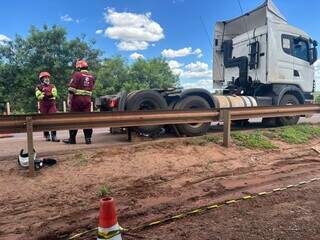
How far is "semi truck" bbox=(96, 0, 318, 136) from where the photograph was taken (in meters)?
12.2

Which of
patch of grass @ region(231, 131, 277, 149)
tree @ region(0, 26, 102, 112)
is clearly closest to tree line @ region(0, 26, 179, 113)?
tree @ region(0, 26, 102, 112)

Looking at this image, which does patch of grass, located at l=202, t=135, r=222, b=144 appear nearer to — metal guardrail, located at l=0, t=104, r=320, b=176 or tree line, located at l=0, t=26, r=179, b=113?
metal guardrail, located at l=0, t=104, r=320, b=176

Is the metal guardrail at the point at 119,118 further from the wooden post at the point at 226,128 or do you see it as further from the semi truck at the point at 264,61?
the semi truck at the point at 264,61

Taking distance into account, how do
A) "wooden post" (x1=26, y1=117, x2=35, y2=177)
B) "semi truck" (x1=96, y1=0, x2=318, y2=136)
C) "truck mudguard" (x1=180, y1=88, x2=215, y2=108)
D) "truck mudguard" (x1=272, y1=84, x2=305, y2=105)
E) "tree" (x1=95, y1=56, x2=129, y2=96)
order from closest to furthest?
"wooden post" (x1=26, y1=117, x2=35, y2=177)
"truck mudguard" (x1=180, y1=88, x2=215, y2=108)
"semi truck" (x1=96, y1=0, x2=318, y2=136)
"truck mudguard" (x1=272, y1=84, x2=305, y2=105)
"tree" (x1=95, y1=56, x2=129, y2=96)

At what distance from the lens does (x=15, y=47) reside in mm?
32438

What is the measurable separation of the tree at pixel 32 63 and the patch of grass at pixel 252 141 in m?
24.5

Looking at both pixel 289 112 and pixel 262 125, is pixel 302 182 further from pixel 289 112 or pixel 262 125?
pixel 262 125

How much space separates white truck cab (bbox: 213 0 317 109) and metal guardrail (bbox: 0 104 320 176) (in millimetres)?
2366

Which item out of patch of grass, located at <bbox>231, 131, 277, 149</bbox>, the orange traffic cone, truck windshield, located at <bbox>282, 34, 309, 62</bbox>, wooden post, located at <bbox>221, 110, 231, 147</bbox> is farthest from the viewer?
truck windshield, located at <bbox>282, 34, 309, 62</bbox>

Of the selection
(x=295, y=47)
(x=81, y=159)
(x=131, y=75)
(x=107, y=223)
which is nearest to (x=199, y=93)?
(x=81, y=159)

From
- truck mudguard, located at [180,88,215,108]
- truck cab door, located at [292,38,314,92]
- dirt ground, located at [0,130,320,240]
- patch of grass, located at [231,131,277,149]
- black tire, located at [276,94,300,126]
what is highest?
truck cab door, located at [292,38,314,92]

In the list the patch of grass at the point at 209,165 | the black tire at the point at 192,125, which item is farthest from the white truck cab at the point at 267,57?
the patch of grass at the point at 209,165

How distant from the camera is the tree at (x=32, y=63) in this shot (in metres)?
31.1

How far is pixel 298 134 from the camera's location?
10172 mm
